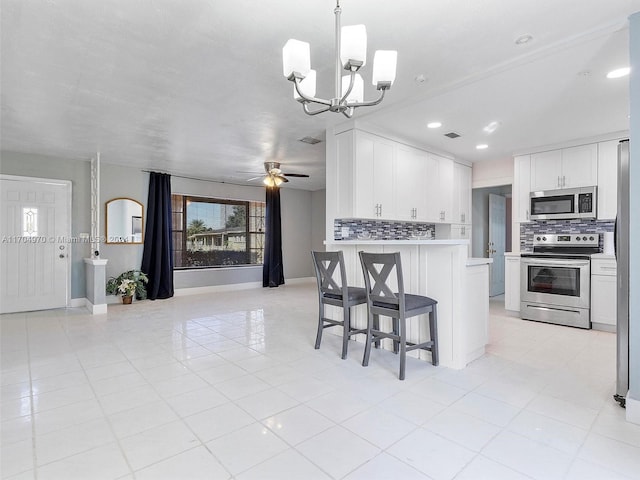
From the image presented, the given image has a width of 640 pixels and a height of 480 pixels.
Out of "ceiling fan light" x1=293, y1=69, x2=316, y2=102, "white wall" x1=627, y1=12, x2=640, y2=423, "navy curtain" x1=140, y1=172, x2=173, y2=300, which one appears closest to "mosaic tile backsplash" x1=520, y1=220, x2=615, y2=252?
"white wall" x1=627, y1=12, x2=640, y2=423

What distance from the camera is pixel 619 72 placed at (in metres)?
2.79

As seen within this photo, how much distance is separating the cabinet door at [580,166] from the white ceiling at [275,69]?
0.22 meters

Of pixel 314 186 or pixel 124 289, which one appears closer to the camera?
pixel 124 289

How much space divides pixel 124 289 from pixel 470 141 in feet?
19.3

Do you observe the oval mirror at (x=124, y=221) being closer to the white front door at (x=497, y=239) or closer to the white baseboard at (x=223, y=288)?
the white baseboard at (x=223, y=288)

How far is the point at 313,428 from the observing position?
198 centimetres

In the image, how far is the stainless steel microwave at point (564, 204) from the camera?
15.0 feet

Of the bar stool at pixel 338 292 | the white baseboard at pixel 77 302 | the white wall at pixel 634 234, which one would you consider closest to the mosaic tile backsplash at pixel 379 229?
the bar stool at pixel 338 292

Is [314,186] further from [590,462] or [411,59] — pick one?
[590,462]

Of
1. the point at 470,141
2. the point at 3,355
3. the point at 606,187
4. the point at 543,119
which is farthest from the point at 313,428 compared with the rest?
the point at 606,187

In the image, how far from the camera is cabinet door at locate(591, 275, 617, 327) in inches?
161

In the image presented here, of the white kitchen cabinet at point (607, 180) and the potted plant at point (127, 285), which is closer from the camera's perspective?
the white kitchen cabinet at point (607, 180)

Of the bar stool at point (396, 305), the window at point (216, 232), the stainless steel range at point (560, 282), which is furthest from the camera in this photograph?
the window at point (216, 232)

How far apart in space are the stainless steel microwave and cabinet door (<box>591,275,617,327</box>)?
36.1 inches
